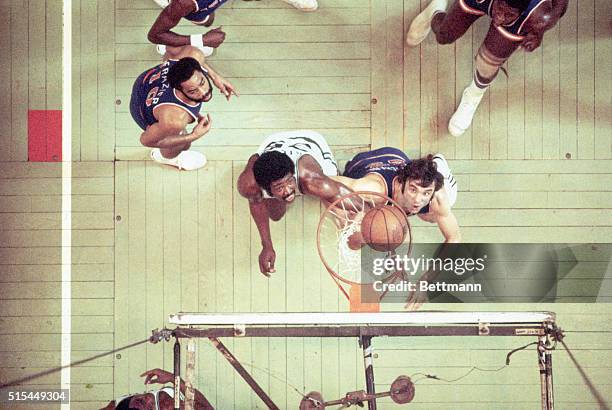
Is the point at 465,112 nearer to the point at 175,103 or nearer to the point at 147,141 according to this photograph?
the point at 175,103

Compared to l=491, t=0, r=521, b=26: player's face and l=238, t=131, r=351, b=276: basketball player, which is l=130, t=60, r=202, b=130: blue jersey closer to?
l=238, t=131, r=351, b=276: basketball player

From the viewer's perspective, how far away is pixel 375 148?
360 cm

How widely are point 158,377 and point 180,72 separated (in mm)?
1806

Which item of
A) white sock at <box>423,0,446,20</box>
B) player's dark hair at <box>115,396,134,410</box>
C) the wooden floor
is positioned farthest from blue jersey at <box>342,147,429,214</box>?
player's dark hair at <box>115,396,134,410</box>

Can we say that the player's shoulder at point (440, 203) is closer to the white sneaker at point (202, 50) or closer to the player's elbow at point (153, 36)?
the white sneaker at point (202, 50)

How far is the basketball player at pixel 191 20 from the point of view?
11.4ft

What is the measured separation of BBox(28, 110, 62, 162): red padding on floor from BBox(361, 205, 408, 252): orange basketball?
1899mm

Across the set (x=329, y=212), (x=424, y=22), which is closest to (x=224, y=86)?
(x=329, y=212)

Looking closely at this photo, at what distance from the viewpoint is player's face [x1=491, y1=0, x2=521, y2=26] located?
3332 millimetres

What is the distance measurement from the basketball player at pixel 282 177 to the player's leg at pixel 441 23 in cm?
85

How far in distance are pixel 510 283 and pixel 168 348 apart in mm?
2082

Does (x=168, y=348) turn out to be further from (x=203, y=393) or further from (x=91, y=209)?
(x=91, y=209)

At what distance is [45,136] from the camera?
3.63 metres

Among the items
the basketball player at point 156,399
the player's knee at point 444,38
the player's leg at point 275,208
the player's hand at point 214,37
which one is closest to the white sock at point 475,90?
the player's knee at point 444,38
